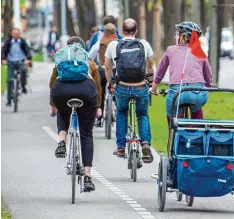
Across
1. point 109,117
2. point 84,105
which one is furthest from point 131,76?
point 109,117

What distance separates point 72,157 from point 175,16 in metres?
34.4

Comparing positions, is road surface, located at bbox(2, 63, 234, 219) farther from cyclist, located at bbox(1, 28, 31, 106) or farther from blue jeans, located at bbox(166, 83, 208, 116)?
cyclist, located at bbox(1, 28, 31, 106)

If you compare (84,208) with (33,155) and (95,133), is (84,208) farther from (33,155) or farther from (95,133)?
(95,133)

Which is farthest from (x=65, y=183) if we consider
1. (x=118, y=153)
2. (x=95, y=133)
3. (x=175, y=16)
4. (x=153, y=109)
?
(x=175, y=16)

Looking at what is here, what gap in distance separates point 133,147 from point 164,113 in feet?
40.7

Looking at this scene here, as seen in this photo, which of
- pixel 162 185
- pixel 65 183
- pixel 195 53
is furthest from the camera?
pixel 65 183

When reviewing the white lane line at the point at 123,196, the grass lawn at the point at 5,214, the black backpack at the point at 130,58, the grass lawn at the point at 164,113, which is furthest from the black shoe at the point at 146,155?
the grass lawn at the point at 164,113

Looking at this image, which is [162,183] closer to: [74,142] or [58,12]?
[74,142]

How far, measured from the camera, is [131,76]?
15188mm

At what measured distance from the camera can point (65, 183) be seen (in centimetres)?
1512

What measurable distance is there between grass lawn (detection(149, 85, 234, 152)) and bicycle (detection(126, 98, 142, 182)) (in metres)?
3.93

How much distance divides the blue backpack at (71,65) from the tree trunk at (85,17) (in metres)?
50.6

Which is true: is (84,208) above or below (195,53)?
below

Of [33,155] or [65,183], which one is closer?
[65,183]
